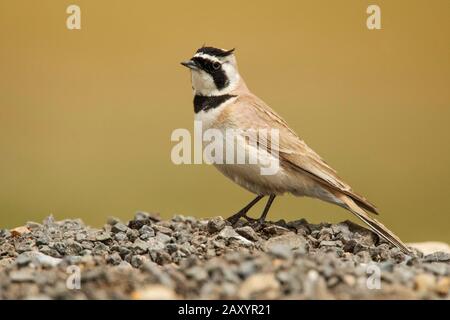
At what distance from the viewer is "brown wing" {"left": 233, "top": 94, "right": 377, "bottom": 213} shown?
7.22 metres

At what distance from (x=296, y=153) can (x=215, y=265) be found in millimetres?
2644

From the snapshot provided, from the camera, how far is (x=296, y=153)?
7.32m

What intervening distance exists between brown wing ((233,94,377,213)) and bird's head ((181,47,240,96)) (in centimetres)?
24

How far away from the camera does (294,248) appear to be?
253 inches

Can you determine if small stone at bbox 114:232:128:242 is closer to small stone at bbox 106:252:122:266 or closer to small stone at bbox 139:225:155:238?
small stone at bbox 139:225:155:238

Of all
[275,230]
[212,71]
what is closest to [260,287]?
[275,230]

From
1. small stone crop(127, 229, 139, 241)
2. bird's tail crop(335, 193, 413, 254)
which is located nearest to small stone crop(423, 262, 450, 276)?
bird's tail crop(335, 193, 413, 254)

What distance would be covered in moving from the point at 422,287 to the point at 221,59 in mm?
3474

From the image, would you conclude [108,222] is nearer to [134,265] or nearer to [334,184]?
[134,265]

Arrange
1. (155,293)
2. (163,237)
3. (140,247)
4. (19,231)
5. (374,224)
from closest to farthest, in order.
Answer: (155,293)
(140,247)
(163,237)
(374,224)
(19,231)

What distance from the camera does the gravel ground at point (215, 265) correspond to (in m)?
4.67

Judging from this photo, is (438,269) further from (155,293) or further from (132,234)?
(132,234)

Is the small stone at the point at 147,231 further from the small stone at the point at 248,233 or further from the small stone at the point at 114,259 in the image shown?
the small stone at the point at 248,233
